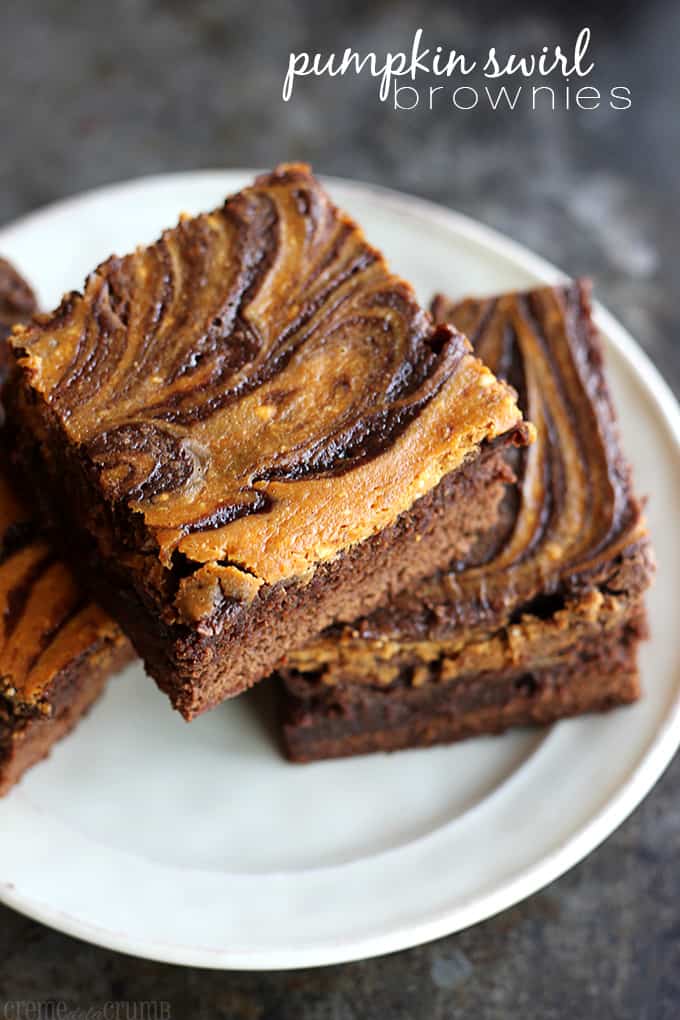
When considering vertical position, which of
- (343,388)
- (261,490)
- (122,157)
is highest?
(122,157)

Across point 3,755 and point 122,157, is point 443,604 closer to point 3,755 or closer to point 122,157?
point 3,755

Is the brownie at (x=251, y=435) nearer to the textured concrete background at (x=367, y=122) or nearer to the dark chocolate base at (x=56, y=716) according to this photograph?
the dark chocolate base at (x=56, y=716)

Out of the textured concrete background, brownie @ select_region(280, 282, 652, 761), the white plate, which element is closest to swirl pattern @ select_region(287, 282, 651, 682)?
brownie @ select_region(280, 282, 652, 761)

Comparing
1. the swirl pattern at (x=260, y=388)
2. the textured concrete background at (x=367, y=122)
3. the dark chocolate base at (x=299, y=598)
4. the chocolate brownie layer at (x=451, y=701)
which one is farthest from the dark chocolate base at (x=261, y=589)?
the textured concrete background at (x=367, y=122)

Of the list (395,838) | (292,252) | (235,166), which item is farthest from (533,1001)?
(235,166)

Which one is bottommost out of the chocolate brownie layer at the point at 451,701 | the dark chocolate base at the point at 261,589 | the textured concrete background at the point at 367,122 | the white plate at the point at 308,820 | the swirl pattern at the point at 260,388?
the white plate at the point at 308,820

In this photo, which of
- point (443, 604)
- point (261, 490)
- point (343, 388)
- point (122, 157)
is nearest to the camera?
point (261, 490)

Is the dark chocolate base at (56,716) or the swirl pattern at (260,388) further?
the dark chocolate base at (56,716)
